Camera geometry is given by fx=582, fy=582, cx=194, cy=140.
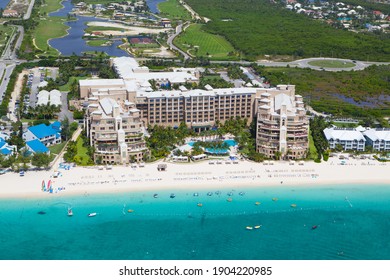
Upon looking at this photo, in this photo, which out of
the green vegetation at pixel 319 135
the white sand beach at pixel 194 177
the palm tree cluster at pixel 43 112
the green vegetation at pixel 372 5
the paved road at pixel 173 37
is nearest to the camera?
the white sand beach at pixel 194 177

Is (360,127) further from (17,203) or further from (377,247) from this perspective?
(17,203)

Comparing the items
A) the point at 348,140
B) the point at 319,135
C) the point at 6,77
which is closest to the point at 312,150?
the point at 319,135

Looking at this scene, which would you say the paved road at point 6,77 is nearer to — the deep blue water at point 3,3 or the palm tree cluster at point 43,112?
the palm tree cluster at point 43,112

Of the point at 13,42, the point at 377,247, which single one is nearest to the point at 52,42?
the point at 13,42

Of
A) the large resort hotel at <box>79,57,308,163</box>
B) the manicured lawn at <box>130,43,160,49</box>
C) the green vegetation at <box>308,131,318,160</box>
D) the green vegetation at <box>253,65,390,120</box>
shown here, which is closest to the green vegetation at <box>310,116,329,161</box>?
the green vegetation at <box>308,131,318,160</box>

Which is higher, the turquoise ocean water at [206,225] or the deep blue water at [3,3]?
the turquoise ocean water at [206,225]

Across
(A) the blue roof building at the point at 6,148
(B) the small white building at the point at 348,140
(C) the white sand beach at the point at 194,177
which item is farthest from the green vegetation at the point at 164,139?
(B) the small white building at the point at 348,140

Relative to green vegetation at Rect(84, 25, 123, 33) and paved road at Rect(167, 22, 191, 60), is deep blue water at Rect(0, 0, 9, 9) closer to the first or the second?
green vegetation at Rect(84, 25, 123, 33)

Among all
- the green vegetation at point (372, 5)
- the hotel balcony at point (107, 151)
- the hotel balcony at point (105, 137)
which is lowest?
the green vegetation at point (372, 5)
